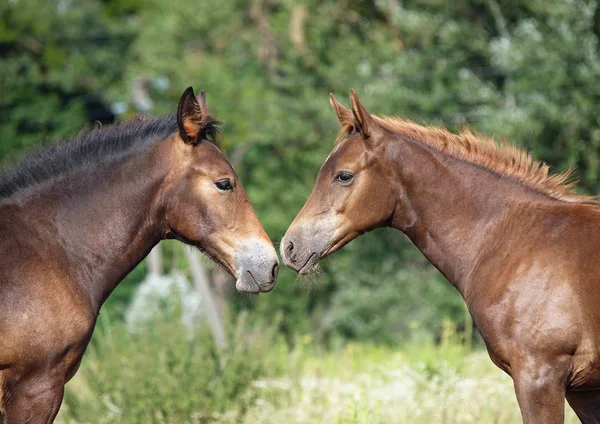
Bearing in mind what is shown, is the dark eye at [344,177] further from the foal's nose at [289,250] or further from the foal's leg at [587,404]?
the foal's leg at [587,404]

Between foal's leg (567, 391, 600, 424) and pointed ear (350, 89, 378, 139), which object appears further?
pointed ear (350, 89, 378, 139)

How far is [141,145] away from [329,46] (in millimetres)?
15630

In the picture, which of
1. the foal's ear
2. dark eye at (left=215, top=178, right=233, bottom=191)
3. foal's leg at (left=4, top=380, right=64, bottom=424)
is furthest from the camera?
dark eye at (left=215, top=178, right=233, bottom=191)

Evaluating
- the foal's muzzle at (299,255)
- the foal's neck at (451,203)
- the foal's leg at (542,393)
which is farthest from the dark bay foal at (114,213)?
the foal's leg at (542,393)

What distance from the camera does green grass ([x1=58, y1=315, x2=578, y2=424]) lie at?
7023mm

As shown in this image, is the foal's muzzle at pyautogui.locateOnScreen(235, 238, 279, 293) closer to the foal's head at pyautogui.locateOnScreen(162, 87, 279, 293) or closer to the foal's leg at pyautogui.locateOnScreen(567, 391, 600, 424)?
the foal's head at pyautogui.locateOnScreen(162, 87, 279, 293)

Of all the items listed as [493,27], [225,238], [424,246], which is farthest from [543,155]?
[225,238]

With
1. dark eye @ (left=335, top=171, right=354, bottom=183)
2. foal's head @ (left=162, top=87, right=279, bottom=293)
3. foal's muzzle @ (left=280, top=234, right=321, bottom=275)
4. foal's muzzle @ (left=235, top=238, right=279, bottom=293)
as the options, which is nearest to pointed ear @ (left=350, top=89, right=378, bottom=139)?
dark eye @ (left=335, top=171, right=354, bottom=183)

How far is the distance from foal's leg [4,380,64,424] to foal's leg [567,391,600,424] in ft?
10.7

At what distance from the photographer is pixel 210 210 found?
17.1ft

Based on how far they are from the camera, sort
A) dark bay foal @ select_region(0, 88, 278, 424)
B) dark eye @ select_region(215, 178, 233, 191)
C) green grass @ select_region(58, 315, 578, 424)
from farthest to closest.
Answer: green grass @ select_region(58, 315, 578, 424) < dark eye @ select_region(215, 178, 233, 191) < dark bay foal @ select_region(0, 88, 278, 424)

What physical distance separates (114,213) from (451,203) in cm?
226

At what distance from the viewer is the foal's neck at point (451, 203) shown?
219 inches

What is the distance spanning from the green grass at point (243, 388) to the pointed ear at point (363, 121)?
88.4 inches
